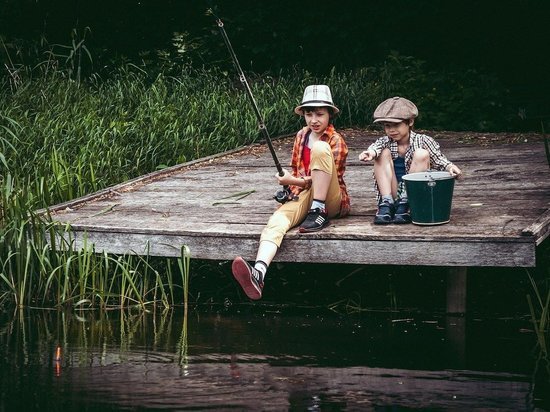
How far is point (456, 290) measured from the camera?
20.7ft

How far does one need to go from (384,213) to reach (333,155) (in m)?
0.45

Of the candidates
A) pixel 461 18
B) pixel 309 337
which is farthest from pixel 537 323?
pixel 461 18

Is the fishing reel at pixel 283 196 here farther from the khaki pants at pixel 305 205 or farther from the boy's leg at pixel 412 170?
the boy's leg at pixel 412 170

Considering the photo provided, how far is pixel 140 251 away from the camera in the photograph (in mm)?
6602

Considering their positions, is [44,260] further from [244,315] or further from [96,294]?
[244,315]

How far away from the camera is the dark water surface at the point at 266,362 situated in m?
4.54

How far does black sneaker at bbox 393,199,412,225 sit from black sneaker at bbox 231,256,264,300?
85cm

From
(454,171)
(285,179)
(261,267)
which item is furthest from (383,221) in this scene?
(261,267)

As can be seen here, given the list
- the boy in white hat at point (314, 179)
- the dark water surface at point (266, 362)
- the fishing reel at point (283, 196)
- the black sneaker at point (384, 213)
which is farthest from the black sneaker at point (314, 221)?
the dark water surface at point (266, 362)

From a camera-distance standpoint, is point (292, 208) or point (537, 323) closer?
point (537, 323)

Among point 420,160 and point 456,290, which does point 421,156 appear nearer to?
point 420,160

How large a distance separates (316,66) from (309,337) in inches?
323

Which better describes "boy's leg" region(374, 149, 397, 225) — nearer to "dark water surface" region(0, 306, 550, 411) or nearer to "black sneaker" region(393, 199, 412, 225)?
"black sneaker" region(393, 199, 412, 225)

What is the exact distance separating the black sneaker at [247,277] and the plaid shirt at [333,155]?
0.77 meters
